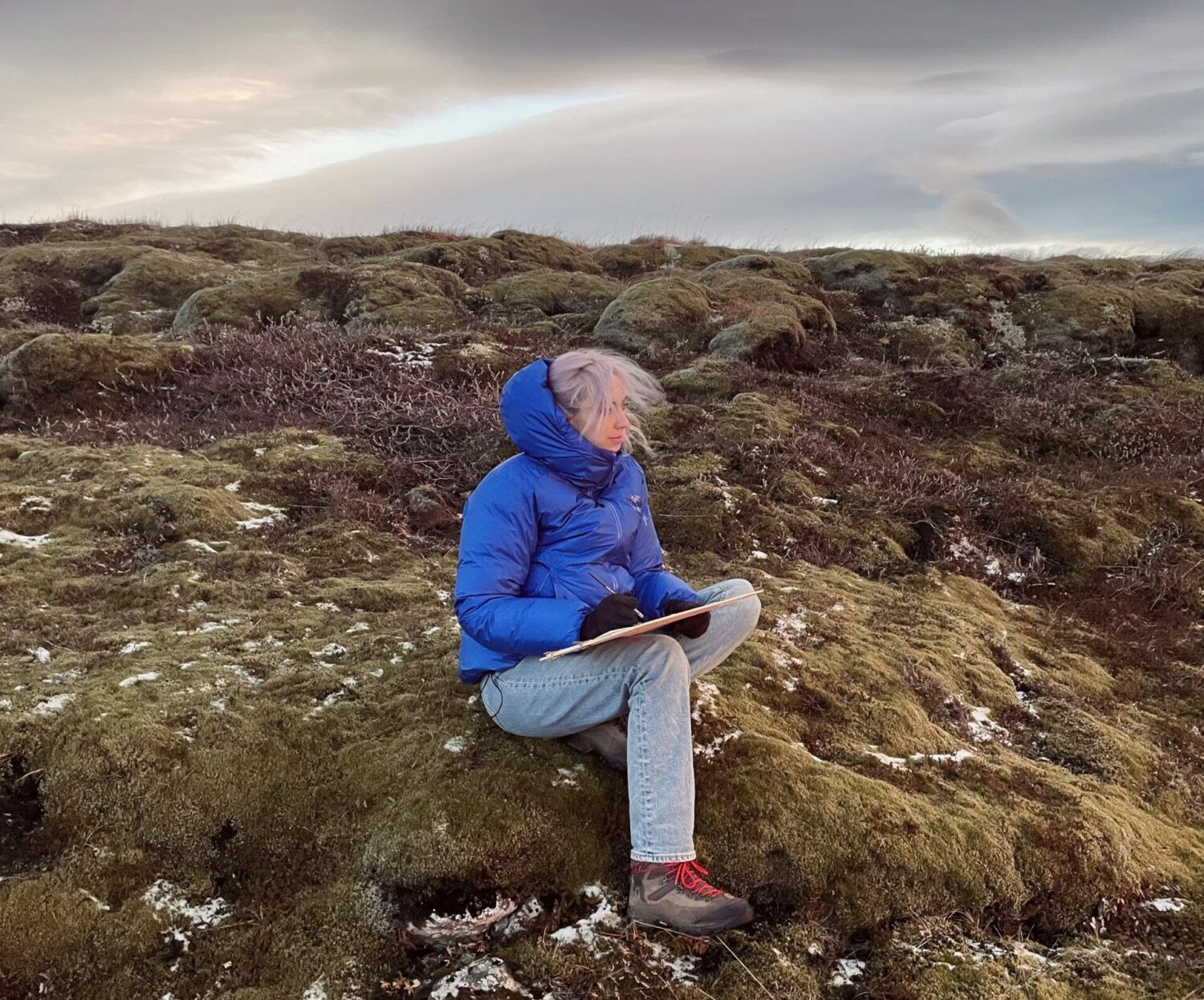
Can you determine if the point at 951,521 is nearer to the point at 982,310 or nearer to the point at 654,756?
the point at 654,756

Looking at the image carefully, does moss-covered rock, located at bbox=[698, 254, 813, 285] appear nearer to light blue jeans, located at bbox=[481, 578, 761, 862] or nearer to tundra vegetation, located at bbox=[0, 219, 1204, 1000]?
tundra vegetation, located at bbox=[0, 219, 1204, 1000]

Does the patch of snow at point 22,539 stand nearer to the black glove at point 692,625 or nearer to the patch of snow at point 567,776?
the patch of snow at point 567,776

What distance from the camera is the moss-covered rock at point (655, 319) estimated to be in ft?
50.0

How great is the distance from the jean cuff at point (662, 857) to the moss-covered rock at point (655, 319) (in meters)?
11.9

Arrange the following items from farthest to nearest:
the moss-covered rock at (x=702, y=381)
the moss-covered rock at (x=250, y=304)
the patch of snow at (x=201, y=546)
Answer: the moss-covered rock at (x=250, y=304)
the moss-covered rock at (x=702, y=381)
the patch of snow at (x=201, y=546)

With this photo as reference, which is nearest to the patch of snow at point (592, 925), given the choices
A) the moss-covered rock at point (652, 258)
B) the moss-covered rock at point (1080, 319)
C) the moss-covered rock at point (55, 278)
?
the moss-covered rock at point (1080, 319)

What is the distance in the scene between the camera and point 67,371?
1027 centimetres

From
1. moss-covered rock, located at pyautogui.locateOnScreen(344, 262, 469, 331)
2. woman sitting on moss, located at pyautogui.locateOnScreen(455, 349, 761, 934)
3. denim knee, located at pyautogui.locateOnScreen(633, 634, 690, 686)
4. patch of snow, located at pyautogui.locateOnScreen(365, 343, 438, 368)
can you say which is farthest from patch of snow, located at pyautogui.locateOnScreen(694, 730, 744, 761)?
moss-covered rock, located at pyautogui.locateOnScreen(344, 262, 469, 331)

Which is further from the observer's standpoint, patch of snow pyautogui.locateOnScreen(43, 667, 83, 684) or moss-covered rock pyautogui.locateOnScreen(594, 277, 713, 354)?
moss-covered rock pyautogui.locateOnScreen(594, 277, 713, 354)

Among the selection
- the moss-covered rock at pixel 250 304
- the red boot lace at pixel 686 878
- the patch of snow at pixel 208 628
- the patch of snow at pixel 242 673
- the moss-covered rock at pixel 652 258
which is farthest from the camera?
the moss-covered rock at pixel 652 258

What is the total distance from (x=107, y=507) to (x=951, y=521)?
8.57 meters

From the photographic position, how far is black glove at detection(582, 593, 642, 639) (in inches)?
148

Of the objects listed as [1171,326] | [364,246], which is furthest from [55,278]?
[1171,326]

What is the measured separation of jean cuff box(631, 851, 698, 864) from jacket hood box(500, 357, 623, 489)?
1.93 m
